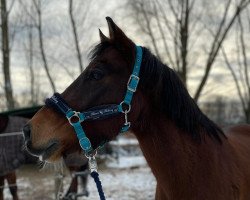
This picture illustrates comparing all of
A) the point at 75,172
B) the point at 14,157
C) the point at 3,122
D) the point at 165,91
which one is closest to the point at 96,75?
the point at 165,91

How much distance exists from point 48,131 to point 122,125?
16.3 inches

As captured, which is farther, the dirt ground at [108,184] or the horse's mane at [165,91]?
the dirt ground at [108,184]

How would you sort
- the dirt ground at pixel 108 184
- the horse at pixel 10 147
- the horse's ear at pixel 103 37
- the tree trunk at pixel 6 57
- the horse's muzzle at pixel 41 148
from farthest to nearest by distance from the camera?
1. the tree trunk at pixel 6 57
2. the dirt ground at pixel 108 184
3. the horse at pixel 10 147
4. the horse's ear at pixel 103 37
5. the horse's muzzle at pixel 41 148

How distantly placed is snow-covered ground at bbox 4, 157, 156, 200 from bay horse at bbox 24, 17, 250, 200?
6.45 meters

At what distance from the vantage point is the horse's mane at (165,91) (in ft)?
7.51

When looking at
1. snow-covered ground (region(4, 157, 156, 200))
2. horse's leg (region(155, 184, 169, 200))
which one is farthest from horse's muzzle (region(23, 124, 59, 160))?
snow-covered ground (region(4, 157, 156, 200))

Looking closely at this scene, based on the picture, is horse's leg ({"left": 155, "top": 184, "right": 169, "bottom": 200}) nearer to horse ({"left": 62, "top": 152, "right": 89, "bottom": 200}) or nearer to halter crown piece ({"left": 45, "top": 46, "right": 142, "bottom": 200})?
halter crown piece ({"left": 45, "top": 46, "right": 142, "bottom": 200})

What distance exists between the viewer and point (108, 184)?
10.7m

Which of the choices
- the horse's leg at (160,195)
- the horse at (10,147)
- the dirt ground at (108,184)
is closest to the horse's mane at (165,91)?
the horse's leg at (160,195)

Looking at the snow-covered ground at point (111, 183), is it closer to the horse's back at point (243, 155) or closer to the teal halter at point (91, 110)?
the horse's back at point (243, 155)

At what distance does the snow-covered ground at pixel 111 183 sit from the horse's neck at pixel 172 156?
254 inches

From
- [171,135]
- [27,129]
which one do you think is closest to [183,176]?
[171,135]

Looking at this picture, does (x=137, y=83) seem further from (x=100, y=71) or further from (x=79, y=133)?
(x=79, y=133)

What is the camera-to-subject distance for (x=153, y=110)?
7.71ft
